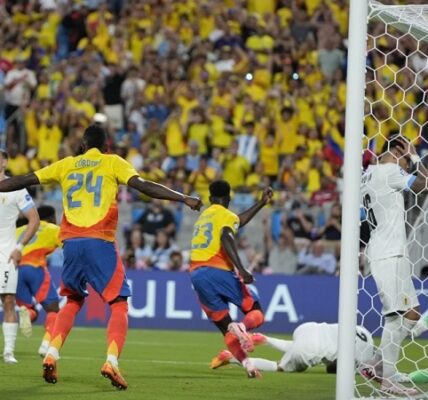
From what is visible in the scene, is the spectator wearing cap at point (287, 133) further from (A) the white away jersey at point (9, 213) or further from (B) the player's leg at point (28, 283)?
(A) the white away jersey at point (9, 213)

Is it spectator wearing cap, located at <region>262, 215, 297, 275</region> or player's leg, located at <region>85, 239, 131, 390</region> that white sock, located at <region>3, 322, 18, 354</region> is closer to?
player's leg, located at <region>85, 239, 131, 390</region>

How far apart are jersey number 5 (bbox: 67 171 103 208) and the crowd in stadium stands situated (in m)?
9.73

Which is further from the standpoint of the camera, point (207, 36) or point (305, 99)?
point (207, 36)

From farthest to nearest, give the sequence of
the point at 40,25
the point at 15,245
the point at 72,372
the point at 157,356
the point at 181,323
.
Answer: the point at 40,25, the point at 181,323, the point at 157,356, the point at 15,245, the point at 72,372

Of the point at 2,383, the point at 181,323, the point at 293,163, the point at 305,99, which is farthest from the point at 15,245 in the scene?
the point at 305,99

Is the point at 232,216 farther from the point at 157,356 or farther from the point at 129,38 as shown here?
the point at 129,38

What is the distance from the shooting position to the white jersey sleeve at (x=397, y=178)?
33.0ft

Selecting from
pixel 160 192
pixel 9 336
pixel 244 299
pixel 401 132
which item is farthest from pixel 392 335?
pixel 401 132

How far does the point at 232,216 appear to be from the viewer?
39.8ft

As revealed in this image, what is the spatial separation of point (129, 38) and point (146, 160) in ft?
13.8

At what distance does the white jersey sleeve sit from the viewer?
396 inches

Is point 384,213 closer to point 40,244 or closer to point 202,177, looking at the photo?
point 40,244

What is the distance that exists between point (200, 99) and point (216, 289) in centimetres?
1131

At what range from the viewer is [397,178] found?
10148 mm
